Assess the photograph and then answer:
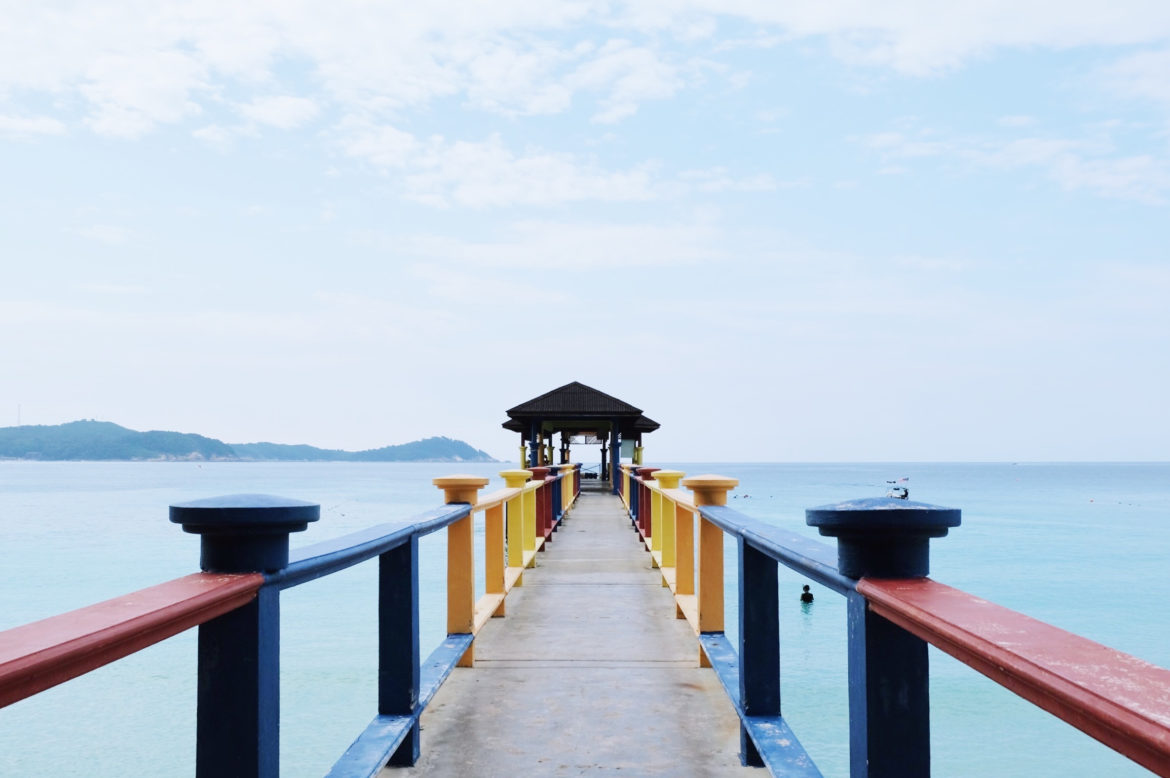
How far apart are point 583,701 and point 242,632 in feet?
7.99

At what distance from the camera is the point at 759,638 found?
2.97 meters

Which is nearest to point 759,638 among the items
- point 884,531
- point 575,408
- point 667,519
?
point 884,531

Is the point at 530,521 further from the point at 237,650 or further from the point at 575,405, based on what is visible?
the point at 575,405

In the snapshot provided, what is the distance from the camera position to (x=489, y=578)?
5.80 m

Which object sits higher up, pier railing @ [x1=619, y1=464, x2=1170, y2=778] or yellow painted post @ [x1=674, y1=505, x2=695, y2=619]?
pier railing @ [x1=619, y1=464, x2=1170, y2=778]

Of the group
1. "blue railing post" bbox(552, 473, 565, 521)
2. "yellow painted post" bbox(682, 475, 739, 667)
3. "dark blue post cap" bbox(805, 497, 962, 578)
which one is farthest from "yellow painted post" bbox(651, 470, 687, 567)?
"dark blue post cap" bbox(805, 497, 962, 578)

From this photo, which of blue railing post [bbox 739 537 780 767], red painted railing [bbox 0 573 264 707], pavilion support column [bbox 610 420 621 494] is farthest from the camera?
pavilion support column [bbox 610 420 621 494]

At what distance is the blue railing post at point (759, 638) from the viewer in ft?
9.66

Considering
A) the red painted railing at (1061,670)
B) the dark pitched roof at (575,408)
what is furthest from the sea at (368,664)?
the dark pitched roof at (575,408)

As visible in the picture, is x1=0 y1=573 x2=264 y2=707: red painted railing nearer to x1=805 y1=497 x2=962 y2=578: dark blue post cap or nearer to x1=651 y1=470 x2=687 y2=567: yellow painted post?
x1=805 y1=497 x2=962 y2=578: dark blue post cap

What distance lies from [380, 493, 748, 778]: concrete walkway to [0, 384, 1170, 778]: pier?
0.01 m

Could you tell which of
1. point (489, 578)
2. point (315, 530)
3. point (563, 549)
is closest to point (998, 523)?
point (315, 530)

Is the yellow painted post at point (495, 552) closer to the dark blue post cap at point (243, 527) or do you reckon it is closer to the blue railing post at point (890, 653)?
the dark blue post cap at point (243, 527)

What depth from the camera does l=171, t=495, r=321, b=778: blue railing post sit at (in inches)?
70.1
